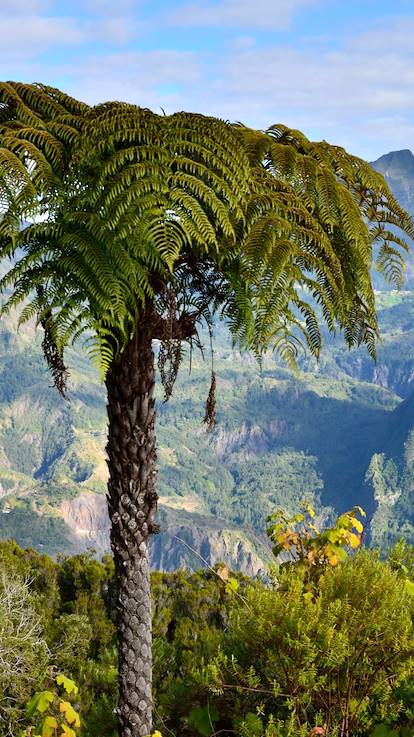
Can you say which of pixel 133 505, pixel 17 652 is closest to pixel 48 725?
pixel 133 505

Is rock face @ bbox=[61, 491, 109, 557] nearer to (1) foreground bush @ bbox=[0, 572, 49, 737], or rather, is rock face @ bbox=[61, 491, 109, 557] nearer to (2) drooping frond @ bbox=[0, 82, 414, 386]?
(1) foreground bush @ bbox=[0, 572, 49, 737]

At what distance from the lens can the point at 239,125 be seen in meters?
4.43

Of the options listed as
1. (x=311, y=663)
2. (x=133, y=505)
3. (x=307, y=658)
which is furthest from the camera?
(x=133, y=505)

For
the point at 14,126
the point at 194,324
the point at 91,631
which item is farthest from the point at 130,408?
the point at 91,631

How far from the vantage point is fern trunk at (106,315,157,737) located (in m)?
4.54

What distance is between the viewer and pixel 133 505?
4.65m

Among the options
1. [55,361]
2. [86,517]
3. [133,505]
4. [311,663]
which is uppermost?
[55,361]

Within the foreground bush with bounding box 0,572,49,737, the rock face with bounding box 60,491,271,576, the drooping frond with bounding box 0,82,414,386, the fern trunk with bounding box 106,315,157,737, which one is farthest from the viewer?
the rock face with bounding box 60,491,271,576

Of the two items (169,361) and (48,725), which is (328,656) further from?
(169,361)

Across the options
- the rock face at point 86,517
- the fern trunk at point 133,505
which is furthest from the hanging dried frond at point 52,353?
the rock face at point 86,517

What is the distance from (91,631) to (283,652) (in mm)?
5931

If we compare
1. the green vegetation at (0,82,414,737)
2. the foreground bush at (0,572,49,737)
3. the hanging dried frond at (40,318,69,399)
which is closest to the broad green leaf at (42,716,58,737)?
the green vegetation at (0,82,414,737)

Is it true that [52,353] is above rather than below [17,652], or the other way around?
above

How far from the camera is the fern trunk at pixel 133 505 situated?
4543mm
